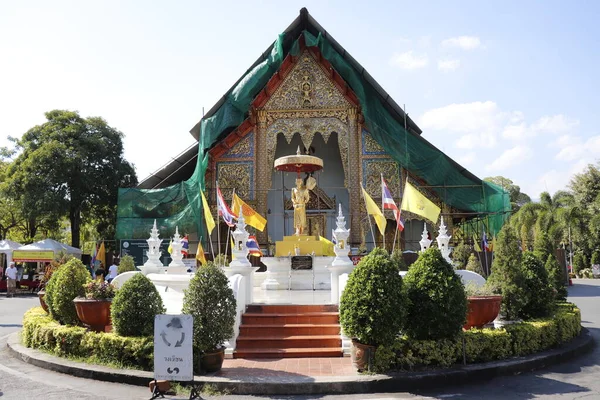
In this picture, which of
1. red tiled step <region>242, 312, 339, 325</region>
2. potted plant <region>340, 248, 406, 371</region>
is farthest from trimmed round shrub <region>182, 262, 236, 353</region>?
red tiled step <region>242, 312, 339, 325</region>

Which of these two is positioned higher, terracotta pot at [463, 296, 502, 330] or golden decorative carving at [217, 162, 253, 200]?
golden decorative carving at [217, 162, 253, 200]

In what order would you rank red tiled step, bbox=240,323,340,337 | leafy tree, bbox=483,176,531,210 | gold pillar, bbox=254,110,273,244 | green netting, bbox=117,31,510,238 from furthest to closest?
leafy tree, bbox=483,176,531,210, gold pillar, bbox=254,110,273,244, green netting, bbox=117,31,510,238, red tiled step, bbox=240,323,340,337

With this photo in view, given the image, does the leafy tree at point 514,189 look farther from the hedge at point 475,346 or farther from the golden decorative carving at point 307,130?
the hedge at point 475,346

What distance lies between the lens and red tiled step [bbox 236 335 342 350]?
29.6 ft

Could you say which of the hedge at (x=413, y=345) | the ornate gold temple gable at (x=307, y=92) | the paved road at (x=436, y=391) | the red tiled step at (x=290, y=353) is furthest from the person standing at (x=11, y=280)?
the red tiled step at (x=290, y=353)

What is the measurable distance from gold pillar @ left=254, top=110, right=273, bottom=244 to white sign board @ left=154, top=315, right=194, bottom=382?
648 inches

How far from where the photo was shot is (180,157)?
25453 mm

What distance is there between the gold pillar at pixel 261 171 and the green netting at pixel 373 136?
980 millimetres

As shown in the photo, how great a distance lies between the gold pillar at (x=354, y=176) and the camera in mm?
22859

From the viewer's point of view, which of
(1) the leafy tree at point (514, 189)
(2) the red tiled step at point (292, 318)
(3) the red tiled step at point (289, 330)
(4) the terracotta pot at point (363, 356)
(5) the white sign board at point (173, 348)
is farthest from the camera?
(1) the leafy tree at point (514, 189)

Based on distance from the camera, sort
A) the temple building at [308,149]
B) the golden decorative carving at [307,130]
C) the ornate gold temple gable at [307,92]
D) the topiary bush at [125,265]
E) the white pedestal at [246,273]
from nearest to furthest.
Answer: the white pedestal at [246,273]
the topiary bush at [125,265]
the temple building at [308,149]
the golden decorative carving at [307,130]
the ornate gold temple gable at [307,92]

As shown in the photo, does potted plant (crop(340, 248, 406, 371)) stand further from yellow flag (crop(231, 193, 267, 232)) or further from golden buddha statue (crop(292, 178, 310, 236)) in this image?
golden buddha statue (crop(292, 178, 310, 236))

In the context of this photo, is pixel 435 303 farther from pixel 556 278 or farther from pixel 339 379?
pixel 556 278

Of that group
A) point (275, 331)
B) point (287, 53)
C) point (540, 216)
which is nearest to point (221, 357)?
point (275, 331)
